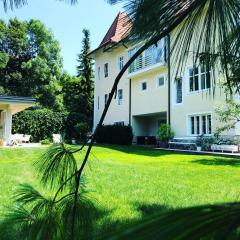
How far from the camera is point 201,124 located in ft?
A: 69.0

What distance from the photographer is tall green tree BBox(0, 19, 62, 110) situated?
132 feet

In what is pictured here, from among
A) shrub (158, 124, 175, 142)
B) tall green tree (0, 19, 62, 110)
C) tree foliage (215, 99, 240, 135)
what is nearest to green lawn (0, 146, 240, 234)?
tree foliage (215, 99, 240, 135)

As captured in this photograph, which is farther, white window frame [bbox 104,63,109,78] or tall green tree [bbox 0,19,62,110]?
tall green tree [bbox 0,19,62,110]

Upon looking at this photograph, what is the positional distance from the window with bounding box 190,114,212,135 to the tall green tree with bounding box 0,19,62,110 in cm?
2371

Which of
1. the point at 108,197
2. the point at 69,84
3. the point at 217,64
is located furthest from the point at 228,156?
the point at 69,84

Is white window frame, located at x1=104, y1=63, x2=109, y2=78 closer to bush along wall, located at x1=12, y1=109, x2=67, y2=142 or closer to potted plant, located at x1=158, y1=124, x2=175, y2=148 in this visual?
bush along wall, located at x1=12, y1=109, x2=67, y2=142

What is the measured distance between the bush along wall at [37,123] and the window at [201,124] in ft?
40.9

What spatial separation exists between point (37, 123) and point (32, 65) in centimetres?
1270

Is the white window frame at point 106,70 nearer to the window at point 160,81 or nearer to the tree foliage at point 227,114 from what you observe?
the window at point 160,81

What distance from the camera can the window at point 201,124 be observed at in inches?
805

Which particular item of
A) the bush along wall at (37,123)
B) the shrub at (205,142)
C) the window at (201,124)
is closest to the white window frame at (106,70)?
the bush along wall at (37,123)

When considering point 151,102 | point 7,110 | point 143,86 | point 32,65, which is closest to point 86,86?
point 32,65

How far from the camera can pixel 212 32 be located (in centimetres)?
148

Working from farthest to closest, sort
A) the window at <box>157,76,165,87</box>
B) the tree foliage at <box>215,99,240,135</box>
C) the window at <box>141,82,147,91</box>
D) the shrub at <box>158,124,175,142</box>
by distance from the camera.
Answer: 1. the window at <box>141,82,147,91</box>
2. the window at <box>157,76,165,87</box>
3. the shrub at <box>158,124,175,142</box>
4. the tree foliage at <box>215,99,240,135</box>
